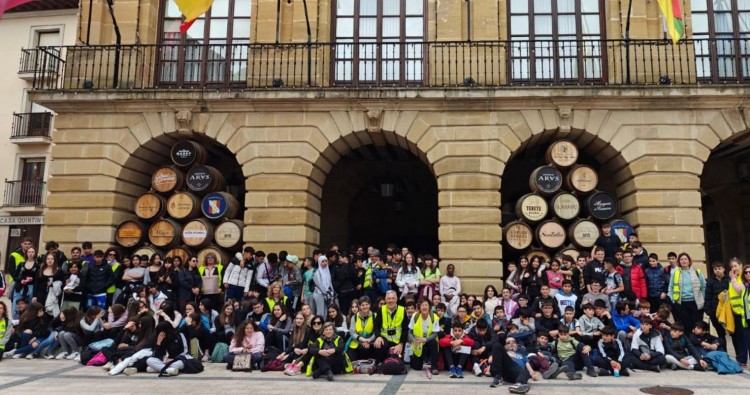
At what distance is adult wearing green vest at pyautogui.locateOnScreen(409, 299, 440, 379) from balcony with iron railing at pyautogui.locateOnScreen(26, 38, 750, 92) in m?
5.96

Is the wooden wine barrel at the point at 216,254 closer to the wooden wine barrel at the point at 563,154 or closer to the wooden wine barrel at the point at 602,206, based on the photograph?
the wooden wine barrel at the point at 563,154

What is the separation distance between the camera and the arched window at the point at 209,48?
14891 mm

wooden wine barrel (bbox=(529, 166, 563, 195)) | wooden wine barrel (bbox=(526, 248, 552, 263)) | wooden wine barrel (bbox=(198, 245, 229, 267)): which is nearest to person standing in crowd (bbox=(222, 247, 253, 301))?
wooden wine barrel (bbox=(198, 245, 229, 267))

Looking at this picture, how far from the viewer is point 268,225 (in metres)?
13.6

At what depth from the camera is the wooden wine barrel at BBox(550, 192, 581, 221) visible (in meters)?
13.1

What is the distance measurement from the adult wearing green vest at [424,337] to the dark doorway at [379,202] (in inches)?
269

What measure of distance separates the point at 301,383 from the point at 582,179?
7.97m

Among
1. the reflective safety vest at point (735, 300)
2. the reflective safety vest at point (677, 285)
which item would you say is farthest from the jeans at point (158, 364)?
the reflective safety vest at point (735, 300)

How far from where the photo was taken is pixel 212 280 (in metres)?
12.2

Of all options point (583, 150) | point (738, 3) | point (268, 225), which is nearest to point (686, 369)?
point (583, 150)

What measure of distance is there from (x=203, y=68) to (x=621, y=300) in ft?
35.9

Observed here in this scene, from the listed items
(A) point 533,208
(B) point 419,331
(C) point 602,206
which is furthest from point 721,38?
(B) point 419,331

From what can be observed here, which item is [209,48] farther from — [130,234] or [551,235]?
[551,235]

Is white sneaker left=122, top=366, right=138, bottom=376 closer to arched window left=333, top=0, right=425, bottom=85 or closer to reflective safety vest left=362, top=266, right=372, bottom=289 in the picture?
reflective safety vest left=362, top=266, right=372, bottom=289
